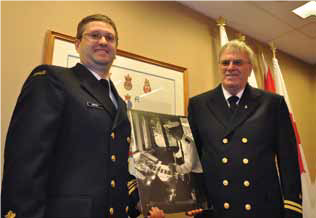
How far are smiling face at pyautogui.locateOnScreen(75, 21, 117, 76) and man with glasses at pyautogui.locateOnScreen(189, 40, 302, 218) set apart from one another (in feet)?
1.82

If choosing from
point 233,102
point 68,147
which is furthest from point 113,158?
point 233,102

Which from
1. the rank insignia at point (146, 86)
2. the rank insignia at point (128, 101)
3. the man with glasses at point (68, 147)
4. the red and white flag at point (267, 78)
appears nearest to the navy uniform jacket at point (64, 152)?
the man with glasses at point (68, 147)

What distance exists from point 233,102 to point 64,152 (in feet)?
2.69

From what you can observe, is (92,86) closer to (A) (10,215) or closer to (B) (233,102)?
(A) (10,215)

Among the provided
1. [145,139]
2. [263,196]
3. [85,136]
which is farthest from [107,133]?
[263,196]

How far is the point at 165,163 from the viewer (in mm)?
1149

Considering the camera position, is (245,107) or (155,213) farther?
(245,107)

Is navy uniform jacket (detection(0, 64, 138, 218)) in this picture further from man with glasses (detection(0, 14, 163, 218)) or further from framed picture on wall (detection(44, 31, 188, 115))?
→ framed picture on wall (detection(44, 31, 188, 115))

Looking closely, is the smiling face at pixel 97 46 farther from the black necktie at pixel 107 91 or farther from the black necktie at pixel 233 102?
the black necktie at pixel 233 102

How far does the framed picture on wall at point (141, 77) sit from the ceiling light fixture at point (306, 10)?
3.64ft

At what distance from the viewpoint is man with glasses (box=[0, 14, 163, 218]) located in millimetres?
793

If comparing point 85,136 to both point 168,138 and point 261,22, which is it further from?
point 261,22

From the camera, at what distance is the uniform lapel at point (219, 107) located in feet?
4.40

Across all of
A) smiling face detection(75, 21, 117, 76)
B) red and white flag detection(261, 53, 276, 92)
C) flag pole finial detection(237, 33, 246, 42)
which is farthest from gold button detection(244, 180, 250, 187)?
red and white flag detection(261, 53, 276, 92)
